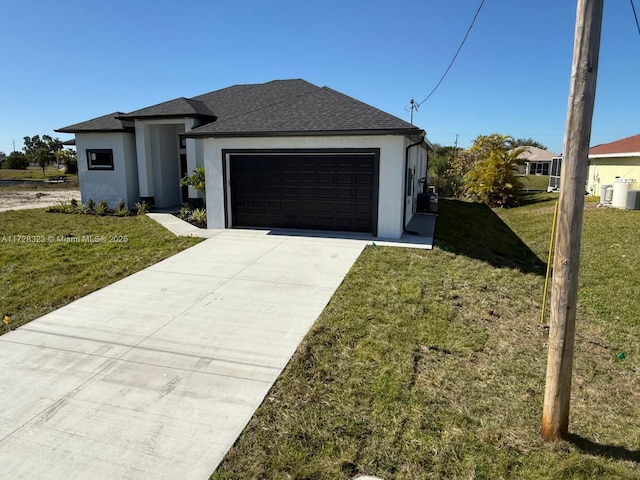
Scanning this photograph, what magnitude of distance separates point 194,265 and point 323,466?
20.2 ft

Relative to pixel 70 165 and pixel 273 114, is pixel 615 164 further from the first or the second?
pixel 70 165

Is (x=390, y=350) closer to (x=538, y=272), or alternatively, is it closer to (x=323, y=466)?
(x=323, y=466)

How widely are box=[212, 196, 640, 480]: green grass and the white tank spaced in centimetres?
1083

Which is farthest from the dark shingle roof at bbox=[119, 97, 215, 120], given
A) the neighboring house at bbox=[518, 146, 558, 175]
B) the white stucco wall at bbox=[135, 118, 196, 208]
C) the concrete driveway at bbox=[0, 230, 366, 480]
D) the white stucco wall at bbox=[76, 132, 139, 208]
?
the neighboring house at bbox=[518, 146, 558, 175]

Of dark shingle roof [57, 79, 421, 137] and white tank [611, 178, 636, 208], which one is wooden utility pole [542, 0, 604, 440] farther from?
white tank [611, 178, 636, 208]

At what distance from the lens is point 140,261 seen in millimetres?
8914

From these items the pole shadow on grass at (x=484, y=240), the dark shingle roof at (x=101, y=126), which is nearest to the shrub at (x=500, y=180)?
the pole shadow on grass at (x=484, y=240)

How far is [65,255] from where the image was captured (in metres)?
9.38

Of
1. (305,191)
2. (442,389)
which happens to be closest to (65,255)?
(305,191)

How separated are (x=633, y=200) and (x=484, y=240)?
8452mm

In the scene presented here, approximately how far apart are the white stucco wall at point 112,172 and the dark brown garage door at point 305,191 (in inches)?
271

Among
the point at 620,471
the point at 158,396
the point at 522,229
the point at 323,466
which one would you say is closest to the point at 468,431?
the point at 620,471

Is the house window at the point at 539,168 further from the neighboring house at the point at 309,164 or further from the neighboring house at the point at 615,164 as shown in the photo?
the neighboring house at the point at 309,164

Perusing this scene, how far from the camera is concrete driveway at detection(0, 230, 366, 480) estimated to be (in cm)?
332
